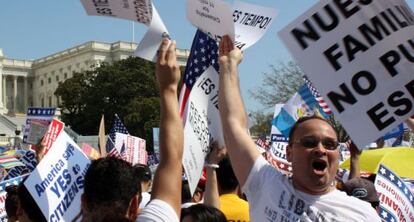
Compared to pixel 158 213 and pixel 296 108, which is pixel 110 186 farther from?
pixel 296 108

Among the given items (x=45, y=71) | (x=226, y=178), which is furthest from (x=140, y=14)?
(x=45, y=71)

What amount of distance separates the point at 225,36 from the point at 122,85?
52349mm

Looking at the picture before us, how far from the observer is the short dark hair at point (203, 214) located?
3094mm

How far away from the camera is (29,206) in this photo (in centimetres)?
360

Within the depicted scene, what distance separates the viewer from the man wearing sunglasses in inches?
106

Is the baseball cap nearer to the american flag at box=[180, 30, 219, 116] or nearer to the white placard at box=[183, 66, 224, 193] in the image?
the white placard at box=[183, 66, 224, 193]

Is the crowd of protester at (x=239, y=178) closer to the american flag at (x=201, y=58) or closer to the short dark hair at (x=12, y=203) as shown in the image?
the short dark hair at (x=12, y=203)

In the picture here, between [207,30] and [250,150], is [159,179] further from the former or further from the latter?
[207,30]

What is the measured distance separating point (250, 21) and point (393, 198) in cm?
148

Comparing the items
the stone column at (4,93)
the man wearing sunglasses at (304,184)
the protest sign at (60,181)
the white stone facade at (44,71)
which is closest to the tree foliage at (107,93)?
the white stone facade at (44,71)

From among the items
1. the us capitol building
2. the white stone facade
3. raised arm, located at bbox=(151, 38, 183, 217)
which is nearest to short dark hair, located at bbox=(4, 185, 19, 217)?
raised arm, located at bbox=(151, 38, 183, 217)

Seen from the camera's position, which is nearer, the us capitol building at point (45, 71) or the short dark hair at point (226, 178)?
the short dark hair at point (226, 178)

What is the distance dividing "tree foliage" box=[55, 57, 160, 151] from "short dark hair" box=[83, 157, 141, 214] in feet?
162

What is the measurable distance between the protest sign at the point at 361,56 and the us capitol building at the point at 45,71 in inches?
3387
